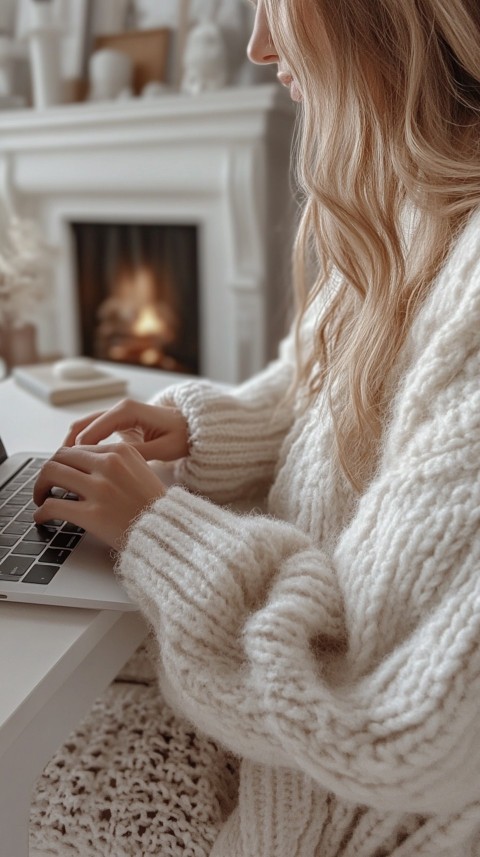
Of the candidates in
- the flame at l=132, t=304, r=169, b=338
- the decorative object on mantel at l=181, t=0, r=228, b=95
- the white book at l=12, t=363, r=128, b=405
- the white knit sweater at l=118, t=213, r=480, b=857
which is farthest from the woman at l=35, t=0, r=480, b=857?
the flame at l=132, t=304, r=169, b=338

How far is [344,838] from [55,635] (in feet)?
0.86

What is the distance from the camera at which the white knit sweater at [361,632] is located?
0.45 meters

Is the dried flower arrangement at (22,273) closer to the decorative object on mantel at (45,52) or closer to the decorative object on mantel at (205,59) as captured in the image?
the decorative object on mantel at (205,59)

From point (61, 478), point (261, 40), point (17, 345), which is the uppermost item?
point (261, 40)

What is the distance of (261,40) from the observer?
27.9 inches

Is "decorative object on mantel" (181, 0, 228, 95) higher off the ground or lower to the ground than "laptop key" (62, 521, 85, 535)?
higher

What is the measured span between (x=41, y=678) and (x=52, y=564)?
0.12m

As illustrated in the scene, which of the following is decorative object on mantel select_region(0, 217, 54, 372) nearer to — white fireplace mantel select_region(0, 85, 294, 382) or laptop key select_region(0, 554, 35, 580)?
white fireplace mantel select_region(0, 85, 294, 382)

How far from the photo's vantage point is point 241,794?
558mm

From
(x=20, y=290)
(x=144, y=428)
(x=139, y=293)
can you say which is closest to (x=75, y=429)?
(x=144, y=428)

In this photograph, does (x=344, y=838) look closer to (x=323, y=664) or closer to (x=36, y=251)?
(x=323, y=664)

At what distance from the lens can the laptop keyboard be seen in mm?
554

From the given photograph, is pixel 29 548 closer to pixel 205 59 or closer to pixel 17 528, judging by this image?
pixel 17 528

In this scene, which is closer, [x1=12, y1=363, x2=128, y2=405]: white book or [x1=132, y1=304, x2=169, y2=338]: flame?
[x1=12, y1=363, x2=128, y2=405]: white book
